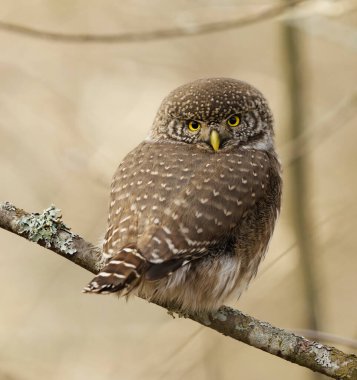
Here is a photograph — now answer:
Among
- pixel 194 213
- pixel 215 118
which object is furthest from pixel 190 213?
pixel 215 118

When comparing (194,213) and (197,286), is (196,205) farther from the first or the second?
(197,286)

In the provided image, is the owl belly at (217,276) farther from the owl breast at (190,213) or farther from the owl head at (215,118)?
the owl head at (215,118)

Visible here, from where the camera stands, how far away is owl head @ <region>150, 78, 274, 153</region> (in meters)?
5.18

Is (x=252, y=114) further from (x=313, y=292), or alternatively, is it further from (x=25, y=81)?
(x=25, y=81)

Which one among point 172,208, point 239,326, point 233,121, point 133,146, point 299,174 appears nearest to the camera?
point 239,326

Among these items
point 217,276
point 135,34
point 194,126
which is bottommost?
point 217,276

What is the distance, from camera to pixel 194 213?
430cm

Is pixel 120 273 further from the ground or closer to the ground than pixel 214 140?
closer to the ground

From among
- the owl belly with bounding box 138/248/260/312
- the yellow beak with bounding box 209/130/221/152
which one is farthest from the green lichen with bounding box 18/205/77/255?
the yellow beak with bounding box 209/130/221/152

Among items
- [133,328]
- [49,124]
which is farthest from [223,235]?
[49,124]

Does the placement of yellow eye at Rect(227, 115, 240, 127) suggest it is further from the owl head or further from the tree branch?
the tree branch

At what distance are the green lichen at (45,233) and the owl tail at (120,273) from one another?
0.78 feet

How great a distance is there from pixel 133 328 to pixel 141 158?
7.01ft

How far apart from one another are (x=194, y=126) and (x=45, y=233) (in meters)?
1.57
